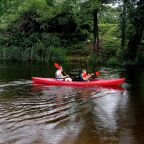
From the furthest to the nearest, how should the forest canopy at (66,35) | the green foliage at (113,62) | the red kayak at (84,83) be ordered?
the forest canopy at (66,35)
the green foliage at (113,62)
the red kayak at (84,83)

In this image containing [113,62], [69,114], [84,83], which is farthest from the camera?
[113,62]

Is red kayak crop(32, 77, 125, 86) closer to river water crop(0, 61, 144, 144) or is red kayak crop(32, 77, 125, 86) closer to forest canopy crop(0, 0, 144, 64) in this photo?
river water crop(0, 61, 144, 144)

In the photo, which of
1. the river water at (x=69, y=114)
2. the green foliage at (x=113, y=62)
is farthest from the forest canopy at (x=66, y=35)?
the river water at (x=69, y=114)

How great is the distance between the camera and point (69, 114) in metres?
13.3

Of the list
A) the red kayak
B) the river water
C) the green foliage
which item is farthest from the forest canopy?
the river water

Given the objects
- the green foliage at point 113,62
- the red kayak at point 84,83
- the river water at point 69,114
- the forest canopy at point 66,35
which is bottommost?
the river water at point 69,114

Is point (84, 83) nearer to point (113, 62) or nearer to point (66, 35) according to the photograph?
point (113, 62)

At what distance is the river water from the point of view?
10.4 metres

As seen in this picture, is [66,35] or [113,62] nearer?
[113,62]

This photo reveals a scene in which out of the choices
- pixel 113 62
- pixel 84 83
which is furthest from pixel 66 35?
pixel 84 83

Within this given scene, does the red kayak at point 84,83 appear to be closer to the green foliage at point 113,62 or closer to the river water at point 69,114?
the river water at point 69,114

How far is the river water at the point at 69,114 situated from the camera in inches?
410

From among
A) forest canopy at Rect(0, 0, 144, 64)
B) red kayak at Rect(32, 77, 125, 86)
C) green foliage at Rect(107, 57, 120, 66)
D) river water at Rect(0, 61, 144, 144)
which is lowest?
river water at Rect(0, 61, 144, 144)

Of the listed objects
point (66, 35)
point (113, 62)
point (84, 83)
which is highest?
point (66, 35)
